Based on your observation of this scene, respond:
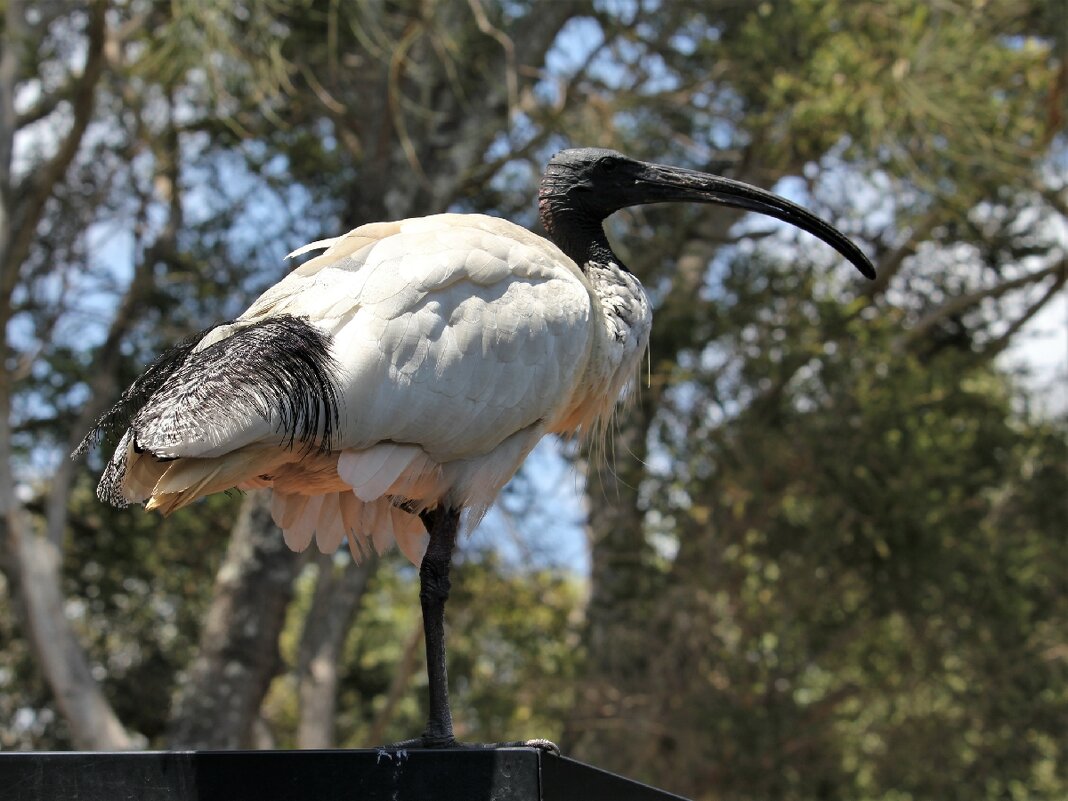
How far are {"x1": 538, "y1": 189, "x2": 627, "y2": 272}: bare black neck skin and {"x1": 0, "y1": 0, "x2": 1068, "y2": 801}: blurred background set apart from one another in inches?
166

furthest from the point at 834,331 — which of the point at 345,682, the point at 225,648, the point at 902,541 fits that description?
the point at 345,682

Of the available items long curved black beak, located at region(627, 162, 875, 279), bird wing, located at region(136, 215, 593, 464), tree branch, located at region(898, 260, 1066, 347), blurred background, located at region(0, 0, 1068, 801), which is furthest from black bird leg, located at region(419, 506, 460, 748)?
tree branch, located at region(898, 260, 1066, 347)

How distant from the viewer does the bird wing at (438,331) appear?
12.5ft

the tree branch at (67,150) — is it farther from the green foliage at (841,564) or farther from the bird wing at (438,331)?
the bird wing at (438,331)

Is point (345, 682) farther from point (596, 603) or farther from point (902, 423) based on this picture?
point (902, 423)

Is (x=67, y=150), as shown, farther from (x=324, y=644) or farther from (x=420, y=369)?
(x=420, y=369)

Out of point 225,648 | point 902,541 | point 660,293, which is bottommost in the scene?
point 225,648

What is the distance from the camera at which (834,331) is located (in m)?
10.3

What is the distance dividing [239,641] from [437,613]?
574 cm

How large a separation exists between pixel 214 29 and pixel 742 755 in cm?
621

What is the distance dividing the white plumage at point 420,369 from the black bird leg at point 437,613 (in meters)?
0.09

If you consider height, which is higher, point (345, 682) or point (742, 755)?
point (345, 682)

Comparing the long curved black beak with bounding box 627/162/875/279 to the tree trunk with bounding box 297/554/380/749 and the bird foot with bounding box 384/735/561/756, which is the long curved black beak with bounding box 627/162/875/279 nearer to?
the bird foot with bounding box 384/735/561/756

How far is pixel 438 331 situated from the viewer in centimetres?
387
